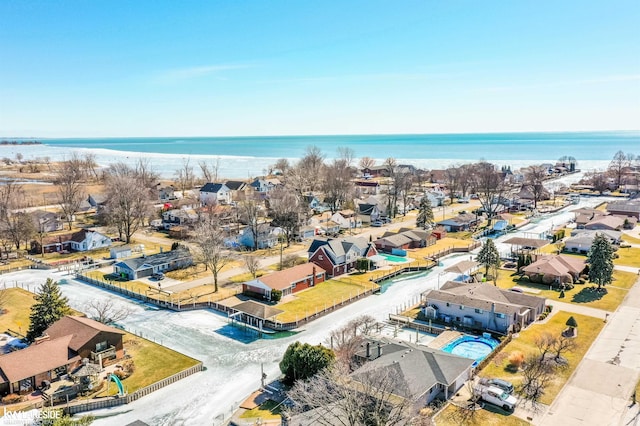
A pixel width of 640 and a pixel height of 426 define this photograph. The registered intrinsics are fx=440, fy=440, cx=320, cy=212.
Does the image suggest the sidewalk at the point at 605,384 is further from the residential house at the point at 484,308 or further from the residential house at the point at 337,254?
the residential house at the point at 337,254

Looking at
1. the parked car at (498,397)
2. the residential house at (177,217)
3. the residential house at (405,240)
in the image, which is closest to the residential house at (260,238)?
the residential house at (177,217)

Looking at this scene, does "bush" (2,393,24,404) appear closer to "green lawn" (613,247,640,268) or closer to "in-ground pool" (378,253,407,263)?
"in-ground pool" (378,253,407,263)

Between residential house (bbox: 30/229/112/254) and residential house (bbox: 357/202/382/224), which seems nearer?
residential house (bbox: 30/229/112/254)

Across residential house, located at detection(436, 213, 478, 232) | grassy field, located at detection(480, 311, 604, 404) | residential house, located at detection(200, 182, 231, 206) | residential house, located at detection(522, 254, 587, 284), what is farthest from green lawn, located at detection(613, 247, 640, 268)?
residential house, located at detection(200, 182, 231, 206)

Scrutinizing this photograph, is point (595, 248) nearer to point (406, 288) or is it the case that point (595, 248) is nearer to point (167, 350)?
point (406, 288)

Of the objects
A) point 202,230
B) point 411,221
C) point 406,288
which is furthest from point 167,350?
point 411,221
